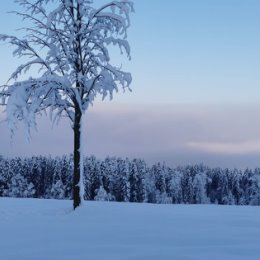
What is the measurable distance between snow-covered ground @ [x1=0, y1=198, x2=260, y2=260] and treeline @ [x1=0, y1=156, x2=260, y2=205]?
187 feet

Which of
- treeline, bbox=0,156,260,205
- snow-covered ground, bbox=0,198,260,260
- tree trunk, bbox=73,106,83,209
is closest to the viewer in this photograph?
snow-covered ground, bbox=0,198,260,260

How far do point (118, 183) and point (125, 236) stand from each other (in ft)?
247

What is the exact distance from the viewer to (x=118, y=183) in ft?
277

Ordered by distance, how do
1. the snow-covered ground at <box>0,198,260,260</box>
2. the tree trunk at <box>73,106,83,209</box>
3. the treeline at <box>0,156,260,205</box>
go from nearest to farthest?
1. the snow-covered ground at <box>0,198,260,260</box>
2. the tree trunk at <box>73,106,83,209</box>
3. the treeline at <box>0,156,260,205</box>

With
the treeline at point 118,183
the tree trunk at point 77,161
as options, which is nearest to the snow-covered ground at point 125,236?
the tree trunk at point 77,161

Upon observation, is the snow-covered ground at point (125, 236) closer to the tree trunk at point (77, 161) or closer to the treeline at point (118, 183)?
the tree trunk at point (77, 161)

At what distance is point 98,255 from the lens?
745cm

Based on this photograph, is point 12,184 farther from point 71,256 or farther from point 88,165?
point 71,256

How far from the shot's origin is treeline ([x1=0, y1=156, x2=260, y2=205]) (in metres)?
80.4

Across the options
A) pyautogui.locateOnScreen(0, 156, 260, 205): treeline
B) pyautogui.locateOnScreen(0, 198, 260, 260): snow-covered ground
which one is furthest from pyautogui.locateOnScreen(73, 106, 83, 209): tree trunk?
pyautogui.locateOnScreen(0, 156, 260, 205): treeline

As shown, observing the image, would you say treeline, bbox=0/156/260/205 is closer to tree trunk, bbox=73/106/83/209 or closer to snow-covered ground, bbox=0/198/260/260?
tree trunk, bbox=73/106/83/209

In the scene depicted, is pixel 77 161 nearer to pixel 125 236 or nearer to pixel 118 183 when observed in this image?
pixel 125 236

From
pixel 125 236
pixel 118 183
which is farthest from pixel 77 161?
pixel 118 183

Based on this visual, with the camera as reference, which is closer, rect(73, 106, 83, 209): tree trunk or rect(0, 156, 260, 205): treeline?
rect(73, 106, 83, 209): tree trunk
